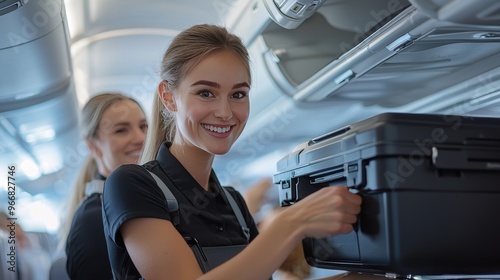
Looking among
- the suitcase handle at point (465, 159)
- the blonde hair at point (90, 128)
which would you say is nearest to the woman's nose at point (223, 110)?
the suitcase handle at point (465, 159)

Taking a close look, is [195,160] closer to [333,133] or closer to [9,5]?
[333,133]

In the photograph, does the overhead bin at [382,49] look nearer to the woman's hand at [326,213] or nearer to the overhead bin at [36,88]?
the woman's hand at [326,213]

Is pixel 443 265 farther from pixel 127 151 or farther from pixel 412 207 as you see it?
pixel 127 151

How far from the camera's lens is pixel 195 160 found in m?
1.70

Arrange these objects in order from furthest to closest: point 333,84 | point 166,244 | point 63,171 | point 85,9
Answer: point 63,171
point 85,9
point 333,84
point 166,244

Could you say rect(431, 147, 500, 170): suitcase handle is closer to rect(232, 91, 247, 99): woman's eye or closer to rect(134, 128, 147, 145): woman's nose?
rect(232, 91, 247, 99): woman's eye

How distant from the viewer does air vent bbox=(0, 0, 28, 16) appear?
191 centimetres

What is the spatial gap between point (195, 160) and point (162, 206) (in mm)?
283

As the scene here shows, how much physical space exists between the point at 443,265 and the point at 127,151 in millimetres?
1653

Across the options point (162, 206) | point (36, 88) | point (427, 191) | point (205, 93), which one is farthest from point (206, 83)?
point (36, 88)

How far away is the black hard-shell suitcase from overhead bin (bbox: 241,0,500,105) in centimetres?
46

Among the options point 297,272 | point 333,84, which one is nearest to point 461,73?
point 333,84

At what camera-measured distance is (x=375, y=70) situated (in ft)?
7.44

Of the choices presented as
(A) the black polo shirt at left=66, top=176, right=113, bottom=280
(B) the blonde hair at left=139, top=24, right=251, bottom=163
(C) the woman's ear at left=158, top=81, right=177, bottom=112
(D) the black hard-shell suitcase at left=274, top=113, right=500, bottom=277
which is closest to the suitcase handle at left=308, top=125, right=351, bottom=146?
(D) the black hard-shell suitcase at left=274, top=113, right=500, bottom=277
